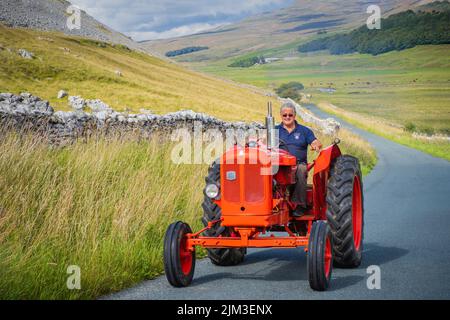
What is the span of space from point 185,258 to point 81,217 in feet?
5.53

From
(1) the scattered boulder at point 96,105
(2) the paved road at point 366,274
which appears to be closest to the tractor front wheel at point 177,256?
(2) the paved road at point 366,274

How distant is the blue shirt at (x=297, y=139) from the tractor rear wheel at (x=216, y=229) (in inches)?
41.0

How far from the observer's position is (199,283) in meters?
8.03

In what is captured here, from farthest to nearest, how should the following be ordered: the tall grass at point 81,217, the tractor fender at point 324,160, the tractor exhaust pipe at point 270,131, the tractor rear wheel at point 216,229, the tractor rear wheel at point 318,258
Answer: the tractor fender at point 324,160
the tractor rear wheel at point 216,229
the tractor exhaust pipe at point 270,131
the tall grass at point 81,217
the tractor rear wheel at point 318,258

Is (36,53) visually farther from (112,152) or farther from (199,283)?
(199,283)

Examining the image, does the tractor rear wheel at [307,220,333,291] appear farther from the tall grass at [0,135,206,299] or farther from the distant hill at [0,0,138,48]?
the distant hill at [0,0,138,48]

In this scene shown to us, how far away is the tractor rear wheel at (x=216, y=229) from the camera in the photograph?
8.61m

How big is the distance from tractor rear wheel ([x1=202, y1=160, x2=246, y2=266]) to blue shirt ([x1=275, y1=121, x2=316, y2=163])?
1040 millimetres

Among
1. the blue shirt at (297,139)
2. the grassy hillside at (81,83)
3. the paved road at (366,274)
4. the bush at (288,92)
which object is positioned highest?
the bush at (288,92)

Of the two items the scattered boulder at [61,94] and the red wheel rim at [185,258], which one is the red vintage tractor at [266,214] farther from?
the scattered boulder at [61,94]

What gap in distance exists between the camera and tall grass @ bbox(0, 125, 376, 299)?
7363 millimetres

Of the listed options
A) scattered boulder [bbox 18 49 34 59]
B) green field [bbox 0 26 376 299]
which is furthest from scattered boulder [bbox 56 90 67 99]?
green field [bbox 0 26 376 299]

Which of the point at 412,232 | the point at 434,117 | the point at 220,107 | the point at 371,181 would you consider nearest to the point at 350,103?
the point at 434,117
